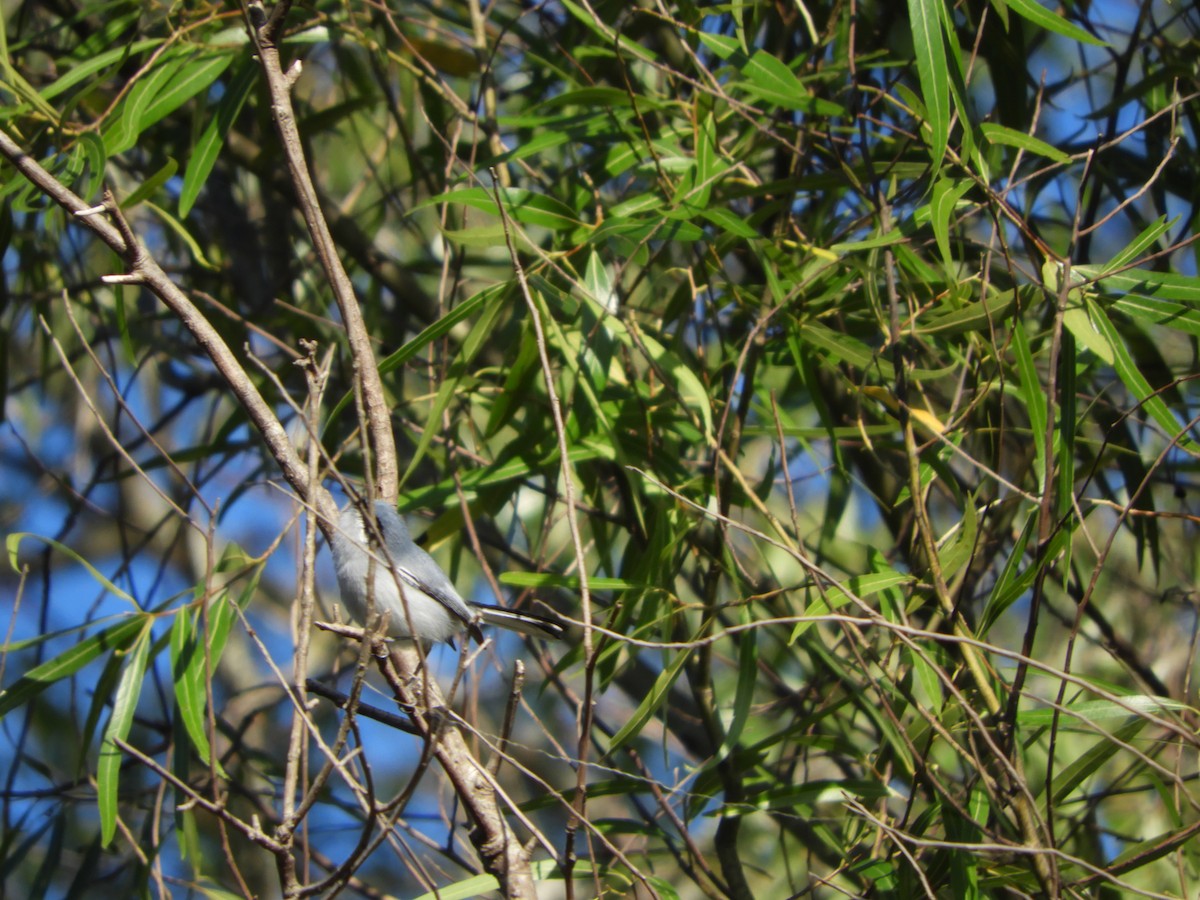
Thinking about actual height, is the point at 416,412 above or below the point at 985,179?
above

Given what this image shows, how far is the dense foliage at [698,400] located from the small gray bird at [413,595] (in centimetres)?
8

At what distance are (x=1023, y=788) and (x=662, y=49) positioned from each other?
2.19 m

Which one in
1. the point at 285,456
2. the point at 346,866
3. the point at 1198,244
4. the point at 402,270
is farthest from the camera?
the point at 402,270

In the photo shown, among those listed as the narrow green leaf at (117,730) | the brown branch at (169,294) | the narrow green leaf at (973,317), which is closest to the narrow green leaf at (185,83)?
the brown branch at (169,294)

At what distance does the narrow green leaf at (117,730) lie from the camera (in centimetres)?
184

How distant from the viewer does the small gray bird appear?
189cm

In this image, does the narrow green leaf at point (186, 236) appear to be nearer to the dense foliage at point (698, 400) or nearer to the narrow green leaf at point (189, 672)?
the dense foliage at point (698, 400)

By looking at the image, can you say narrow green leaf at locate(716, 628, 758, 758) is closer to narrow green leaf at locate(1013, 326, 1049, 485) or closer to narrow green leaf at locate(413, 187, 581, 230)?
narrow green leaf at locate(1013, 326, 1049, 485)

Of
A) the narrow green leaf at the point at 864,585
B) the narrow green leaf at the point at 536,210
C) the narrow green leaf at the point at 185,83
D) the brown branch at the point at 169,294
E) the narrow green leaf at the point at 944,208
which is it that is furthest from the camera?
the narrow green leaf at the point at 185,83

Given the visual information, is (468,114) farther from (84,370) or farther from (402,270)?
(84,370)

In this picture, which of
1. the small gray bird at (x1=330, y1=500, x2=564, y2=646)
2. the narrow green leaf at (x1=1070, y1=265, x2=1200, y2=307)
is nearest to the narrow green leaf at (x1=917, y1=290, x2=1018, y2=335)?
the narrow green leaf at (x1=1070, y1=265, x2=1200, y2=307)

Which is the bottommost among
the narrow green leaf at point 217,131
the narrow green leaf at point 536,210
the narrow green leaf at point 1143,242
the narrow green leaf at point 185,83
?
the narrow green leaf at point 1143,242

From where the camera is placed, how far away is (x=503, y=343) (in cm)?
289

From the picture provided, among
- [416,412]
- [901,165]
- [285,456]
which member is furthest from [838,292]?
[416,412]
